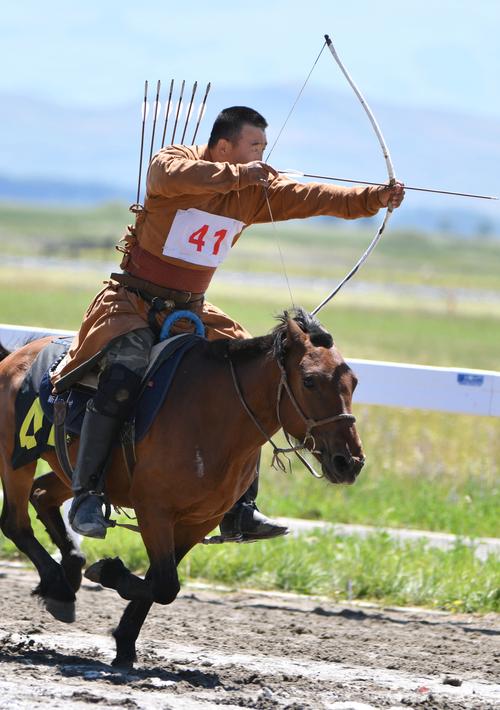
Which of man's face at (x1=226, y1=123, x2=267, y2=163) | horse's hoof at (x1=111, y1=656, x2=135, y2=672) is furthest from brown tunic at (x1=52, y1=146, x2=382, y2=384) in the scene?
horse's hoof at (x1=111, y1=656, x2=135, y2=672)

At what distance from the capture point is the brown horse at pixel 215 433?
20.5 ft

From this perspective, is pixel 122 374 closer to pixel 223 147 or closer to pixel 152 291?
pixel 152 291

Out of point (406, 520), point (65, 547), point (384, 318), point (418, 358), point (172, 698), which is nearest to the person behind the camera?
point (172, 698)

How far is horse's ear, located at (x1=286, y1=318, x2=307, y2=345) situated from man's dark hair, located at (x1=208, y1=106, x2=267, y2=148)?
118 centimetres

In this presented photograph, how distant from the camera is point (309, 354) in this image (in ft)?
20.8

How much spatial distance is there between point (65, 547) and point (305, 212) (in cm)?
253

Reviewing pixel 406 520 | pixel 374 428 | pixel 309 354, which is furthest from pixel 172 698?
pixel 374 428

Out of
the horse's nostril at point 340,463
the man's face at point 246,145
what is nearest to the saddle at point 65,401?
the man's face at point 246,145

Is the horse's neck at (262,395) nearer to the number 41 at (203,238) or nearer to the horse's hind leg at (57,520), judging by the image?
the number 41 at (203,238)

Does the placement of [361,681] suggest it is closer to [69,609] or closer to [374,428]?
[69,609]

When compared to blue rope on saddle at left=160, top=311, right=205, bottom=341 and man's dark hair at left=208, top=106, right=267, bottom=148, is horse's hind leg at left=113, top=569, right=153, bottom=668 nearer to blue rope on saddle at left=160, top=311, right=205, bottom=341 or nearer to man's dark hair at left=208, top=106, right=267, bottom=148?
blue rope on saddle at left=160, top=311, right=205, bottom=341

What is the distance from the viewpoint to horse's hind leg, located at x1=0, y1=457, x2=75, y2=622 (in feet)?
24.0

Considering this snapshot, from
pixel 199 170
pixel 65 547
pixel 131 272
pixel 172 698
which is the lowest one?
pixel 172 698

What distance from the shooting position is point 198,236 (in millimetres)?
6953
